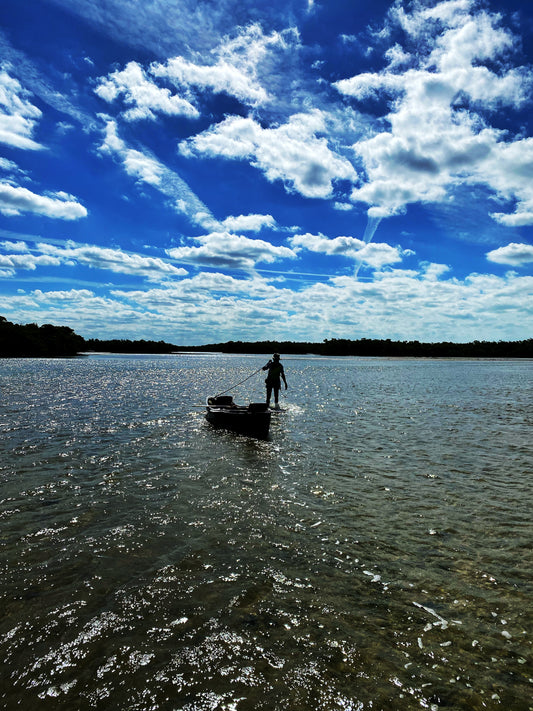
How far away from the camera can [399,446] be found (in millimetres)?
15266

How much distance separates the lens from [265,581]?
606 cm

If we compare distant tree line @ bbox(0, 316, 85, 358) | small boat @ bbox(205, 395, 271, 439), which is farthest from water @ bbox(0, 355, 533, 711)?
distant tree line @ bbox(0, 316, 85, 358)

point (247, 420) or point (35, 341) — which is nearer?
point (247, 420)

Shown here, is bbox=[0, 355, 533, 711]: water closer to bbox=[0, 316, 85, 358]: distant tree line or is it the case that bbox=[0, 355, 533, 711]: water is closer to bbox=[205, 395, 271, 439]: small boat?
bbox=[205, 395, 271, 439]: small boat

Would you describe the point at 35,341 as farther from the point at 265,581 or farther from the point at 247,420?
the point at 265,581

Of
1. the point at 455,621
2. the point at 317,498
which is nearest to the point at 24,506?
the point at 317,498

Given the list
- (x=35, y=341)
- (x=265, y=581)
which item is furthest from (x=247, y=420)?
(x=35, y=341)

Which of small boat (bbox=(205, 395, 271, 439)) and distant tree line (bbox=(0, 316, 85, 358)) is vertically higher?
distant tree line (bbox=(0, 316, 85, 358))

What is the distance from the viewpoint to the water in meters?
4.12

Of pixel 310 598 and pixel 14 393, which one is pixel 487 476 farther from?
pixel 14 393

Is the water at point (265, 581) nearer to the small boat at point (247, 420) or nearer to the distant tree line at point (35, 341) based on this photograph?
the small boat at point (247, 420)

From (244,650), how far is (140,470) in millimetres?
8279

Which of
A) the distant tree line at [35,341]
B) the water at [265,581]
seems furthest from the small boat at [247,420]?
the distant tree line at [35,341]

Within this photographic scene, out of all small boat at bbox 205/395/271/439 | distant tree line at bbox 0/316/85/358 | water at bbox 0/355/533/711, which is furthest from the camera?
distant tree line at bbox 0/316/85/358
